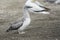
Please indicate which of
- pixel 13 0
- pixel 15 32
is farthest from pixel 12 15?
pixel 13 0

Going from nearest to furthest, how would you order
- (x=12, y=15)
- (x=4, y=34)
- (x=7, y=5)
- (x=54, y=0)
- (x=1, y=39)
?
(x=1, y=39) → (x=4, y=34) → (x=12, y=15) → (x=7, y=5) → (x=54, y=0)

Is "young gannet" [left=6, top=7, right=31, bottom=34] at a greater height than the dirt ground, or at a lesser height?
greater

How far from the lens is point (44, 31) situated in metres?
6.88

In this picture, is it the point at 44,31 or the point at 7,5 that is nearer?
the point at 44,31

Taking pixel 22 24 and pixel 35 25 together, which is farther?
pixel 35 25

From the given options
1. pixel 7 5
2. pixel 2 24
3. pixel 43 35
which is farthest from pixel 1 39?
pixel 7 5

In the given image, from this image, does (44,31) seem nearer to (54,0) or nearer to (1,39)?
(1,39)

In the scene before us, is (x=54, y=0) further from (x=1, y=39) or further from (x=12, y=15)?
(x=1, y=39)

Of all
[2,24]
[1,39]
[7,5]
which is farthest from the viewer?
[7,5]

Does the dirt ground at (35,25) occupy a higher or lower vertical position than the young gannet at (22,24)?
lower

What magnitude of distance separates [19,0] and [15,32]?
6.58 metres

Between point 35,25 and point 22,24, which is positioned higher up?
point 22,24

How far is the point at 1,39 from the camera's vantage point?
20.6 feet

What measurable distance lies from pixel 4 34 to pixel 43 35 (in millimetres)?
1153
